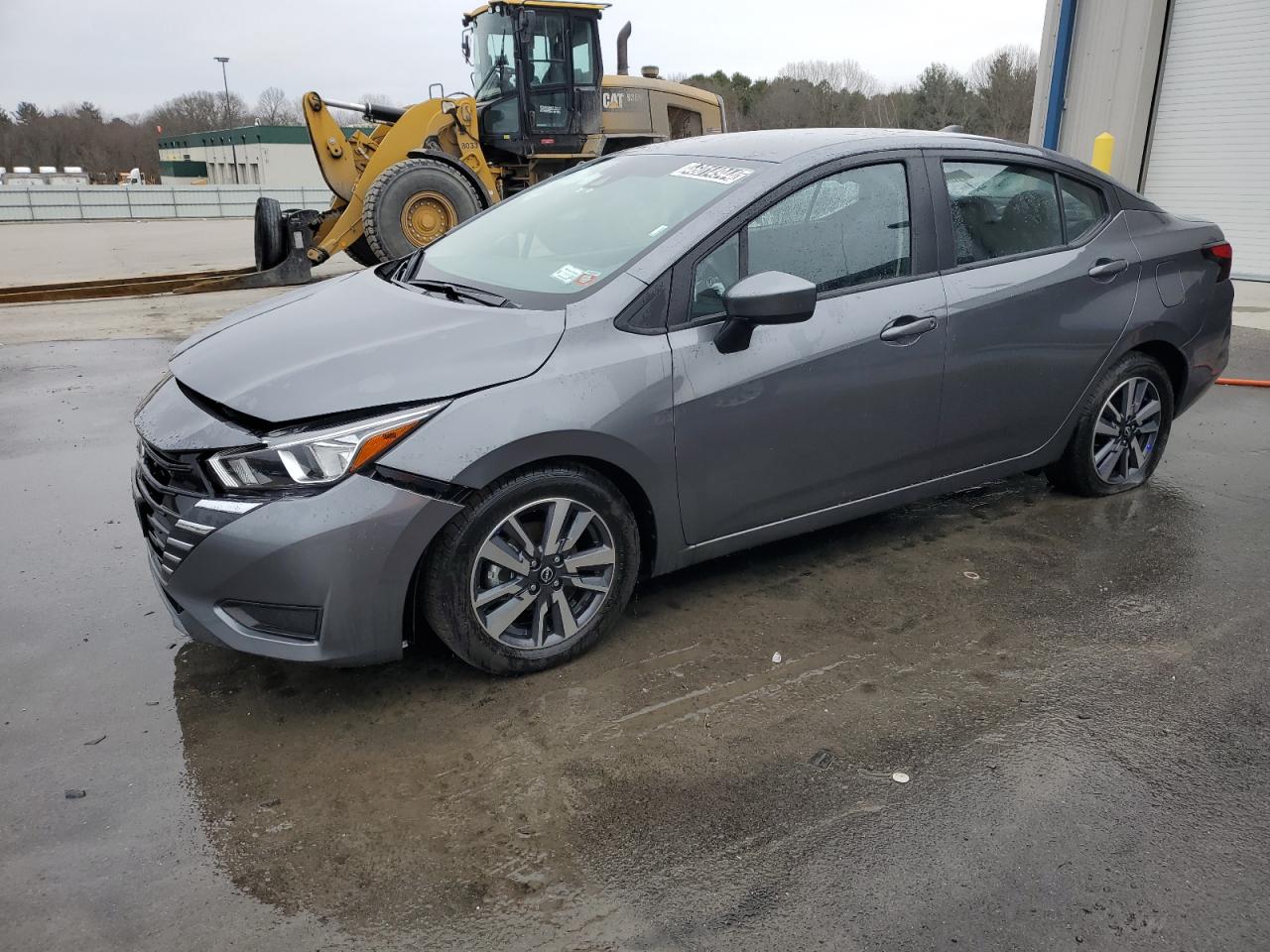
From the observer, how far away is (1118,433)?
4641 millimetres

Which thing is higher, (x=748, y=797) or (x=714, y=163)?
(x=714, y=163)

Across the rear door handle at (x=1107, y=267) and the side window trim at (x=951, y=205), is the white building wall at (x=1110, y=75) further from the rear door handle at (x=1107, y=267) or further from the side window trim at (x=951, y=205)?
the rear door handle at (x=1107, y=267)

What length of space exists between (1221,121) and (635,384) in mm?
12654

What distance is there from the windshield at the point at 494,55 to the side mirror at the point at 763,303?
10.7 metres

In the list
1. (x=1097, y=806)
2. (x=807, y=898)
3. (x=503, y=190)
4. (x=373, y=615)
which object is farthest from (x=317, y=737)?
(x=503, y=190)

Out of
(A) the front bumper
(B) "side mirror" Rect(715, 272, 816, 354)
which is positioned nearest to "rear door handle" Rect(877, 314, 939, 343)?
(B) "side mirror" Rect(715, 272, 816, 354)

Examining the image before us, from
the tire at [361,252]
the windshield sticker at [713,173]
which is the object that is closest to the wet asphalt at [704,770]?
the windshield sticker at [713,173]

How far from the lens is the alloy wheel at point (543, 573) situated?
3.02 meters

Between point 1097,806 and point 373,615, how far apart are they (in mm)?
2029

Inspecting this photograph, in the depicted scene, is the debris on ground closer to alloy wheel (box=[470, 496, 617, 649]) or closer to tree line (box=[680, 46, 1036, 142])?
alloy wheel (box=[470, 496, 617, 649])

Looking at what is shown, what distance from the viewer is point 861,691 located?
10.2 feet

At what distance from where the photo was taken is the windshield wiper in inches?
134

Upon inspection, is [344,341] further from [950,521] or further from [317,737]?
[950,521]

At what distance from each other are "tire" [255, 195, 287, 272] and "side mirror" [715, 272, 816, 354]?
10.2m
